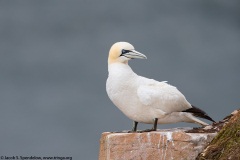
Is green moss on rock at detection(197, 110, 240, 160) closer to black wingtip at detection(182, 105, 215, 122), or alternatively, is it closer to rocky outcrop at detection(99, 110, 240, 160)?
rocky outcrop at detection(99, 110, 240, 160)

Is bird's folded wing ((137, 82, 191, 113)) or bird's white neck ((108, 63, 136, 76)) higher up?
bird's white neck ((108, 63, 136, 76))

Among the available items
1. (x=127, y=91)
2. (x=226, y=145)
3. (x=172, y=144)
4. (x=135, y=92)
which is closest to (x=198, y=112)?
(x=135, y=92)

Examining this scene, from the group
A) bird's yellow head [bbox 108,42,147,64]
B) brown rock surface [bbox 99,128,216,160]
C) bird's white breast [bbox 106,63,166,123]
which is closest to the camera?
brown rock surface [bbox 99,128,216,160]

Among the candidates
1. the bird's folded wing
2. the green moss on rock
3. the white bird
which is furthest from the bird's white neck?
the green moss on rock

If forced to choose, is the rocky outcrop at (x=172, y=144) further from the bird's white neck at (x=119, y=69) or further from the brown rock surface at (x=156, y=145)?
the bird's white neck at (x=119, y=69)

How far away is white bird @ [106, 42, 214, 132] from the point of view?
11164mm

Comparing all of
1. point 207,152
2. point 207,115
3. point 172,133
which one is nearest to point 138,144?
point 172,133

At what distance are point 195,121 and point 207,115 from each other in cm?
26

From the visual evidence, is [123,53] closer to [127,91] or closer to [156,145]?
[127,91]

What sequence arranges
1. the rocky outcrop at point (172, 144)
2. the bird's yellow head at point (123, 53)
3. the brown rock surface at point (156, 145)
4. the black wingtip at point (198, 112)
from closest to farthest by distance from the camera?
the rocky outcrop at point (172, 144), the brown rock surface at point (156, 145), the bird's yellow head at point (123, 53), the black wingtip at point (198, 112)

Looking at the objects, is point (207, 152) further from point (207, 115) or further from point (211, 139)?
point (207, 115)

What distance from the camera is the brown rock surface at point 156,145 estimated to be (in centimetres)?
1014

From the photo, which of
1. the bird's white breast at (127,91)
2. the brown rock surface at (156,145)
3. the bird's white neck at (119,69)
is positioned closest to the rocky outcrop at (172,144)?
the brown rock surface at (156,145)

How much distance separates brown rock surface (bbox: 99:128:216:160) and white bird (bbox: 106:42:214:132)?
80cm
